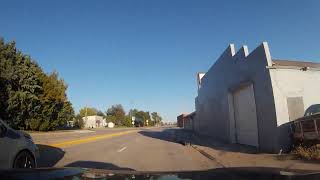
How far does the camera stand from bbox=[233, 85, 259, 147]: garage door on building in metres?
21.5

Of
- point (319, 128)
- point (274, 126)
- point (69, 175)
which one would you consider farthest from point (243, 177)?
point (274, 126)

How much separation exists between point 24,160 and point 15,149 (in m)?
0.62

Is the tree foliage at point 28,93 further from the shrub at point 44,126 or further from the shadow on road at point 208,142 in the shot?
the shadow on road at point 208,142

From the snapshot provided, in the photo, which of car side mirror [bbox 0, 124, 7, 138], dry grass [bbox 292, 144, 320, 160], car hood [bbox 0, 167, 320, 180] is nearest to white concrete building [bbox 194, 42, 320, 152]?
dry grass [bbox 292, 144, 320, 160]

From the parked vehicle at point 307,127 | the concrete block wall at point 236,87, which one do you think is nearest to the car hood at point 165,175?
the parked vehicle at point 307,127

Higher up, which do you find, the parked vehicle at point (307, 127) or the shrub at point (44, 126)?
the shrub at point (44, 126)

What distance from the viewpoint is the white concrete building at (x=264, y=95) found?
17828mm

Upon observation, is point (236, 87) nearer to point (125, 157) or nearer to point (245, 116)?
point (245, 116)

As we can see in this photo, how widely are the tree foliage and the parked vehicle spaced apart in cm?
3453

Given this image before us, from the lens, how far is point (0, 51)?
45.4 m

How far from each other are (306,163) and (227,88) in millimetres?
14068

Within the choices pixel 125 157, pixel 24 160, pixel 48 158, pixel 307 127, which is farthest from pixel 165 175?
pixel 125 157

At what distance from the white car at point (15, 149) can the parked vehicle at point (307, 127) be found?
9382 millimetres

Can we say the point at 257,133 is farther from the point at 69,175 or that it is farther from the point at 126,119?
the point at 126,119
